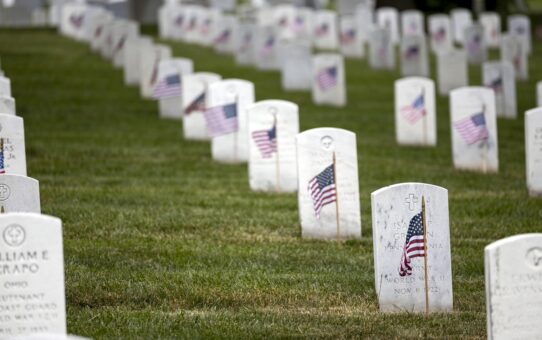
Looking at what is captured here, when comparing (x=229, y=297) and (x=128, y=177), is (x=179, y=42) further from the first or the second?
(x=229, y=297)

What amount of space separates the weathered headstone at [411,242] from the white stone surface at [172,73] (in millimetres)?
10994

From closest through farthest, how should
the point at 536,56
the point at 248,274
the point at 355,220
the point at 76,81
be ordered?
the point at 248,274 → the point at 355,220 → the point at 76,81 → the point at 536,56

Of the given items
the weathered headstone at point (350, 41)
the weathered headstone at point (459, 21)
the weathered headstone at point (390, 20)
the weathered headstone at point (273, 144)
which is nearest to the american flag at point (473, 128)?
the weathered headstone at point (273, 144)

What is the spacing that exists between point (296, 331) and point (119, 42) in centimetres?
2006

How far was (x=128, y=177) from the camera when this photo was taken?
15500mm

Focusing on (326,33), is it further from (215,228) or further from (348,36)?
(215,228)

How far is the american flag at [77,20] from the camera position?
34.3m

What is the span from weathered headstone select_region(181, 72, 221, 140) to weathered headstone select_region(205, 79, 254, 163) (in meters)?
1.34

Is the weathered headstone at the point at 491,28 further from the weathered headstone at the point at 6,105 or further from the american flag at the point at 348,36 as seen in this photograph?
the weathered headstone at the point at 6,105

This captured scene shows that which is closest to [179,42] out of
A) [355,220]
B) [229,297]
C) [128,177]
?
[128,177]

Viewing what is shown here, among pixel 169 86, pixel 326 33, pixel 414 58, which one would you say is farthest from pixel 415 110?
pixel 326 33

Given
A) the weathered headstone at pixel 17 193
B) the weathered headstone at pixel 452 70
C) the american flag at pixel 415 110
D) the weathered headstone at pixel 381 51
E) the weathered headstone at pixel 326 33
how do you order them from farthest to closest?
the weathered headstone at pixel 326 33 → the weathered headstone at pixel 381 51 → the weathered headstone at pixel 452 70 → the american flag at pixel 415 110 → the weathered headstone at pixel 17 193

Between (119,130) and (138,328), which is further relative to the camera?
(119,130)

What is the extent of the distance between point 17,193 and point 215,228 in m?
3.35
